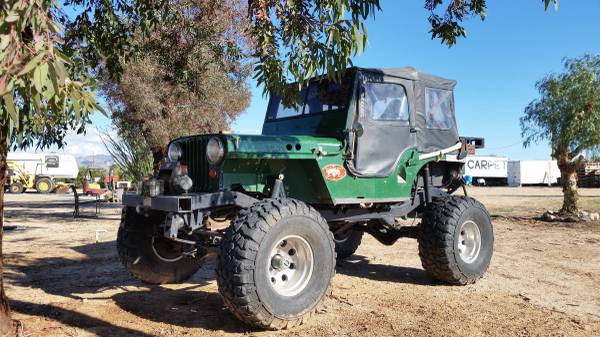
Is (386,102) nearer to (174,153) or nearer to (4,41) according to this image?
(174,153)

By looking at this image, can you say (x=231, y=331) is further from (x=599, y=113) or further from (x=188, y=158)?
(x=599, y=113)

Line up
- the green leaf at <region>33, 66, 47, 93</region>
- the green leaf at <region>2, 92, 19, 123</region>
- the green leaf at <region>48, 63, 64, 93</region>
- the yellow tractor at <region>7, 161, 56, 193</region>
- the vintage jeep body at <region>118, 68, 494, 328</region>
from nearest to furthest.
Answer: the green leaf at <region>2, 92, 19, 123</region> < the green leaf at <region>33, 66, 47, 93</region> < the green leaf at <region>48, 63, 64, 93</region> < the vintage jeep body at <region>118, 68, 494, 328</region> < the yellow tractor at <region>7, 161, 56, 193</region>

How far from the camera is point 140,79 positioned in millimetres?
11594

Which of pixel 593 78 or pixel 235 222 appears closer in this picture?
pixel 235 222

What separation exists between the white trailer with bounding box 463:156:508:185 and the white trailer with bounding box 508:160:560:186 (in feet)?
8.82

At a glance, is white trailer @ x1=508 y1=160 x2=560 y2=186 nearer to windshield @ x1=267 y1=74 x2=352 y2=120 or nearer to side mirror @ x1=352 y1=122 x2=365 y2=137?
windshield @ x1=267 y1=74 x2=352 y2=120

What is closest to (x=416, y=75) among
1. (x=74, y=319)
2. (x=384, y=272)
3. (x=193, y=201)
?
(x=384, y=272)

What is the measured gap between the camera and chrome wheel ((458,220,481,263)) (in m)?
6.36

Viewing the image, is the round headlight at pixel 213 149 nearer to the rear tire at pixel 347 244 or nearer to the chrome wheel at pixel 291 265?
the chrome wheel at pixel 291 265

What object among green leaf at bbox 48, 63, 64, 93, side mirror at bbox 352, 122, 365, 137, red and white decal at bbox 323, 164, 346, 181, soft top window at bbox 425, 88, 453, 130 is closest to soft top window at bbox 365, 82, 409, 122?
side mirror at bbox 352, 122, 365, 137

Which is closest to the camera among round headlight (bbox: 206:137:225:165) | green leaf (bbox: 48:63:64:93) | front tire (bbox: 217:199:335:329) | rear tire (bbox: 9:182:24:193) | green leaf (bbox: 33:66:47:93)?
green leaf (bbox: 33:66:47:93)

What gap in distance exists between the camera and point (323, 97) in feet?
19.9

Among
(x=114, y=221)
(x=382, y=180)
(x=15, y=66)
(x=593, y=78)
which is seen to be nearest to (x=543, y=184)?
(x=593, y=78)

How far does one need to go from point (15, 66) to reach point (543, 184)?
52615mm
